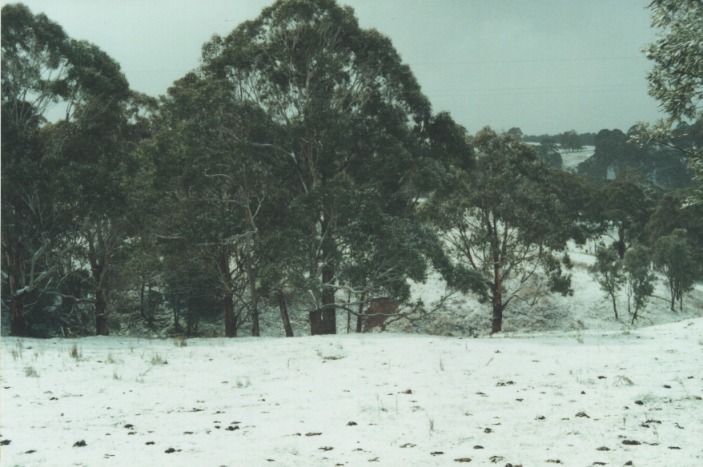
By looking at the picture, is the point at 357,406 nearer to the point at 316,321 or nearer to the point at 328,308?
the point at 316,321

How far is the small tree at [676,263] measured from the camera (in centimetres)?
4388

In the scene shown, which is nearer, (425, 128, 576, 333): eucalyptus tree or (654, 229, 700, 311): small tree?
(425, 128, 576, 333): eucalyptus tree

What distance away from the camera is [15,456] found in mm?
5160

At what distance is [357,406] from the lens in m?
7.34

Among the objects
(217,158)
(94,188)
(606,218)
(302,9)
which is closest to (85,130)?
(94,188)

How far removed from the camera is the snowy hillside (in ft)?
17.6

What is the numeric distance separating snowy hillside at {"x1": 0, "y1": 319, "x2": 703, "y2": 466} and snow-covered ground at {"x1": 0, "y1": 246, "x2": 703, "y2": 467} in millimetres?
29

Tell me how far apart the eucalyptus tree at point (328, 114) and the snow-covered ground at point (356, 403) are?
8.48m

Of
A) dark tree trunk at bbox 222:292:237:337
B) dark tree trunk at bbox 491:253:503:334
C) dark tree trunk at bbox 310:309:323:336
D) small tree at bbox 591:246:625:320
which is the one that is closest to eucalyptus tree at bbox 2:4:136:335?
dark tree trunk at bbox 222:292:237:337

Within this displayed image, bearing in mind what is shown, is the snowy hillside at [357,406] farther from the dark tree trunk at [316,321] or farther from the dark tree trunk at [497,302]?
the dark tree trunk at [497,302]

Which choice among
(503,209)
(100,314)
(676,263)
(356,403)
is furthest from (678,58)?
(676,263)

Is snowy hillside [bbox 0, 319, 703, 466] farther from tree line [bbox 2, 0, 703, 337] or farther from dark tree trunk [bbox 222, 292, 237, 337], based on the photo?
dark tree trunk [bbox 222, 292, 237, 337]

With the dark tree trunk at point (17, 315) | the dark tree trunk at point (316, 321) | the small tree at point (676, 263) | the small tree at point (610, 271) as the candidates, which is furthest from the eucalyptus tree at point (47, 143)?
the small tree at point (676, 263)

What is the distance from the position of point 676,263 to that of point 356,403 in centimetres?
4544
